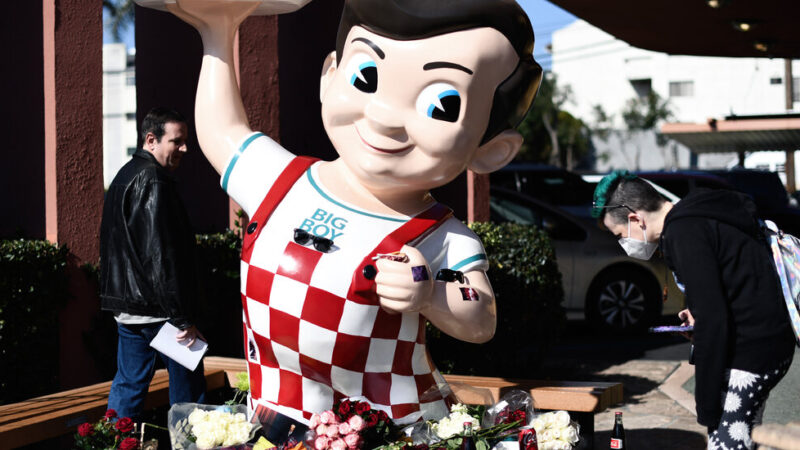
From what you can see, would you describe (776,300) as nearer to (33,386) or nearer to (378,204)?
(378,204)

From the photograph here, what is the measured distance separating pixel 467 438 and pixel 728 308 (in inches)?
43.1

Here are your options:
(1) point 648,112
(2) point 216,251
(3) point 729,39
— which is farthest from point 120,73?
(2) point 216,251

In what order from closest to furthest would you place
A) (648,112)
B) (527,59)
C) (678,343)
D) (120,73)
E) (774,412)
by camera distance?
(527,59) < (774,412) < (678,343) < (120,73) < (648,112)

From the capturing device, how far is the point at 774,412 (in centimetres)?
617

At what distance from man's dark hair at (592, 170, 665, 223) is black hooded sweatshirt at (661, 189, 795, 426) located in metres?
0.25

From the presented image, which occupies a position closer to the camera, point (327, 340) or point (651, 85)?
point (327, 340)

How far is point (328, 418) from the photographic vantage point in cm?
300

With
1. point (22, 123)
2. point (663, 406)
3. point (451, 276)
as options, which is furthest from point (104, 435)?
point (663, 406)

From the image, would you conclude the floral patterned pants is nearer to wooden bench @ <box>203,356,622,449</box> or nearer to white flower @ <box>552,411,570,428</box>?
white flower @ <box>552,411,570,428</box>

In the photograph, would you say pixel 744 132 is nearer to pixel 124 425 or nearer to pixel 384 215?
pixel 384 215

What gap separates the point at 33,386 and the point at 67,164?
125 centimetres

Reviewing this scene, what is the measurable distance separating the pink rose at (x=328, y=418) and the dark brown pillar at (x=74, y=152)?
8.34 feet

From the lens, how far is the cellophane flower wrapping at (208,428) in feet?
10.0

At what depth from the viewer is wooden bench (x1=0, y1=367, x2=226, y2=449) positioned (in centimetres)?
368
